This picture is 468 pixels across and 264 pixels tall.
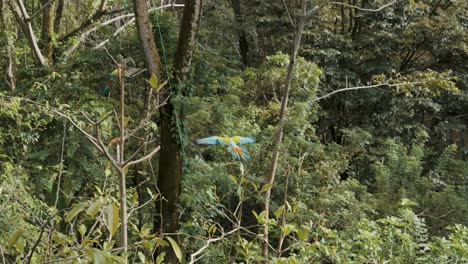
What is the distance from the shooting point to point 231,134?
13.5 ft

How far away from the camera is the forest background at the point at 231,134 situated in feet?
5.41

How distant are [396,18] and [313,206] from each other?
3.40m

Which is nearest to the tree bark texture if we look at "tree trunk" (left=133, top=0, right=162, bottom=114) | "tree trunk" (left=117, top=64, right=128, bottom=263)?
"tree trunk" (left=133, top=0, right=162, bottom=114)

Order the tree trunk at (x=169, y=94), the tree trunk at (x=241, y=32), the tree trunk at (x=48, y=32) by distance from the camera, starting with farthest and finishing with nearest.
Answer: the tree trunk at (x=241, y=32)
the tree trunk at (x=48, y=32)
the tree trunk at (x=169, y=94)

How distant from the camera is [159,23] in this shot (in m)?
3.91

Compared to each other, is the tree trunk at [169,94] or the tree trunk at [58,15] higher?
the tree trunk at [58,15]

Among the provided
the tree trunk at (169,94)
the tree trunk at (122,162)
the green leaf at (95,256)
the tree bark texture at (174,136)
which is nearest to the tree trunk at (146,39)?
the tree trunk at (169,94)

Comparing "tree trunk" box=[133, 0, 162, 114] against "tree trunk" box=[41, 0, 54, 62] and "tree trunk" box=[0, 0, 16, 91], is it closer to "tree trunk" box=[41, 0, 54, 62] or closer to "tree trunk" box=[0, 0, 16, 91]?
"tree trunk" box=[0, 0, 16, 91]

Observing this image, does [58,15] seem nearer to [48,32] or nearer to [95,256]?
[48,32]

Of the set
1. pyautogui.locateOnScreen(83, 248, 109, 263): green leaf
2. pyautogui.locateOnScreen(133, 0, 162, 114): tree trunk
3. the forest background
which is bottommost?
the forest background

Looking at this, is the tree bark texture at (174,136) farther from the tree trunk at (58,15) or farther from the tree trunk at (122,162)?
the tree trunk at (58,15)

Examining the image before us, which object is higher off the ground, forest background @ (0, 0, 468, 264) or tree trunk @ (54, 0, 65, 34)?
tree trunk @ (54, 0, 65, 34)

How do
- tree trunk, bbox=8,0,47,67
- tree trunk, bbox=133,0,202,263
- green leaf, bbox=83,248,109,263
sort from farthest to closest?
1. tree trunk, bbox=8,0,47,67
2. tree trunk, bbox=133,0,202,263
3. green leaf, bbox=83,248,109,263

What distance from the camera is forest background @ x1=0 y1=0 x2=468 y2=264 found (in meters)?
1.65
